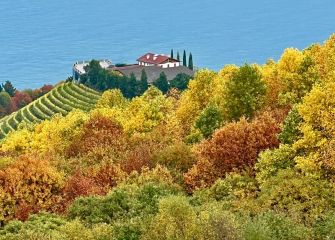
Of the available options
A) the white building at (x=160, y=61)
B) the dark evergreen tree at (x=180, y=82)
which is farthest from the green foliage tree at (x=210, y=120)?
the white building at (x=160, y=61)

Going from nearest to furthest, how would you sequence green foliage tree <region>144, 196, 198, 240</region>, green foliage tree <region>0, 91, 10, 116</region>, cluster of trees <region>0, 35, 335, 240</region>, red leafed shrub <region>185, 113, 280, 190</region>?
green foliage tree <region>144, 196, 198, 240</region>
cluster of trees <region>0, 35, 335, 240</region>
red leafed shrub <region>185, 113, 280, 190</region>
green foliage tree <region>0, 91, 10, 116</region>

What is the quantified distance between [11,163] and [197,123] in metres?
11.6

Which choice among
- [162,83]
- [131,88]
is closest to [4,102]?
[131,88]

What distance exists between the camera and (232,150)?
108ft

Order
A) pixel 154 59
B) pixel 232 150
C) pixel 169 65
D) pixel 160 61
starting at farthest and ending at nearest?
pixel 154 59 → pixel 160 61 → pixel 169 65 → pixel 232 150

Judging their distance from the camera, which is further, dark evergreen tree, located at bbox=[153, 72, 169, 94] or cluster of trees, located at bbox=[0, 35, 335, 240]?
dark evergreen tree, located at bbox=[153, 72, 169, 94]

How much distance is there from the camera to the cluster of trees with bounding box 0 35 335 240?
2277cm

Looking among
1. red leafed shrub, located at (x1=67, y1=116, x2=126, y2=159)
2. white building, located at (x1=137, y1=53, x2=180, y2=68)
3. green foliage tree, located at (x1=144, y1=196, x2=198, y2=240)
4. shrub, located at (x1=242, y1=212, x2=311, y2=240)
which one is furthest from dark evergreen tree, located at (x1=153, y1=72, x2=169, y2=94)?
green foliage tree, located at (x1=144, y1=196, x2=198, y2=240)

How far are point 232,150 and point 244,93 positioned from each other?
9394 mm

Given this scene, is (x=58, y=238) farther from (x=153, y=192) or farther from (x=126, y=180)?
(x=126, y=180)

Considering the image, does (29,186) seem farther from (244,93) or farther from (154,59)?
(154,59)

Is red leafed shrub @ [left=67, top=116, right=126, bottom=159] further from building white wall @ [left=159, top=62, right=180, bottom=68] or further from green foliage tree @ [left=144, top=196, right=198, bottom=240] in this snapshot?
building white wall @ [left=159, top=62, right=180, bottom=68]

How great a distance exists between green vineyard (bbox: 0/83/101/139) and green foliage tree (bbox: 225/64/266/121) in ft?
188

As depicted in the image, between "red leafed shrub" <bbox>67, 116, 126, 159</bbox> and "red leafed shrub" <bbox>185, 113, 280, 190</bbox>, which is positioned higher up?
"red leafed shrub" <bbox>67, 116, 126, 159</bbox>
